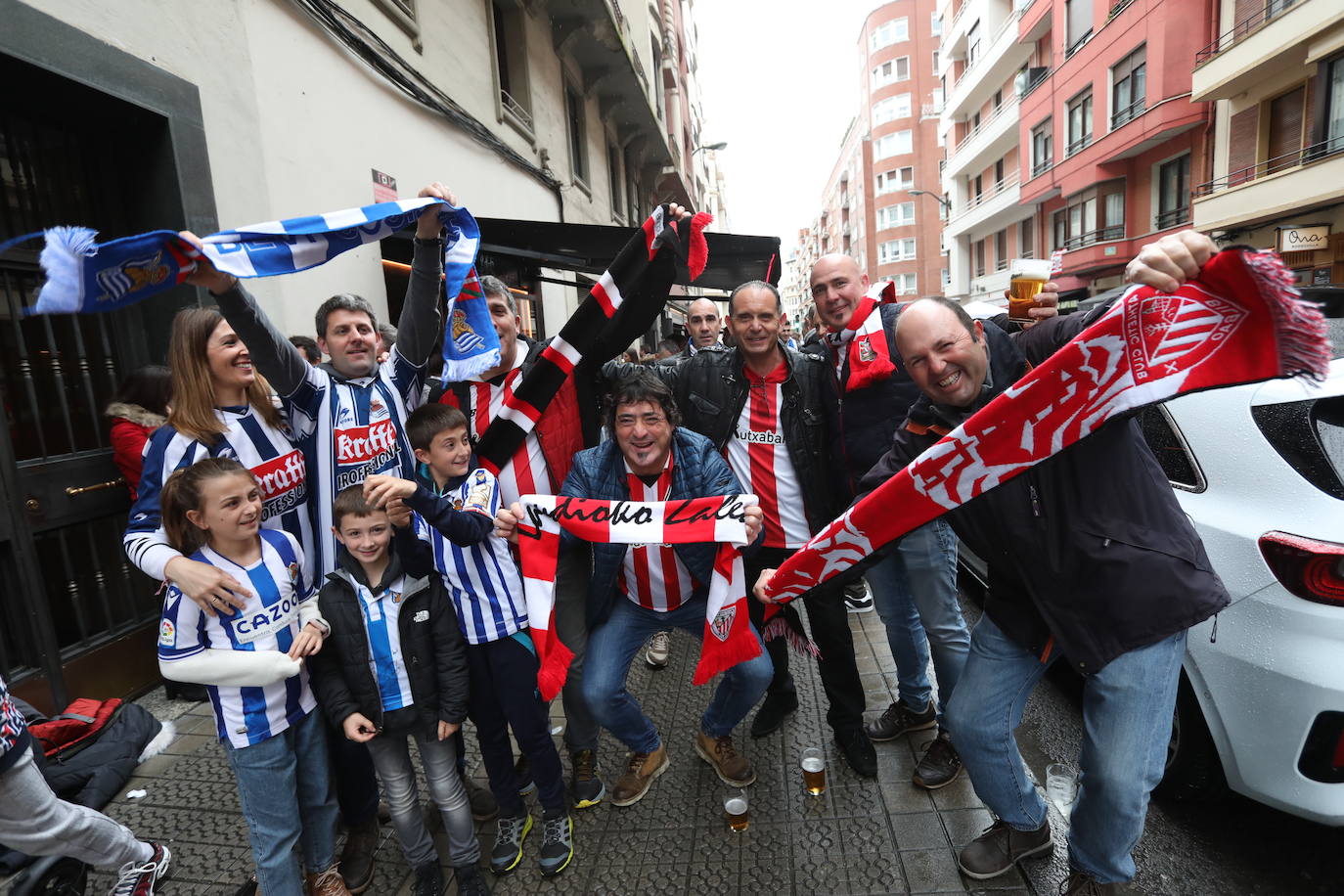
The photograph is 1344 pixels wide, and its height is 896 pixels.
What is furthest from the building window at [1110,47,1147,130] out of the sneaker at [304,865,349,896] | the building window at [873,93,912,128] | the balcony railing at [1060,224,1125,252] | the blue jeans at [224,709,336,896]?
the building window at [873,93,912,128]

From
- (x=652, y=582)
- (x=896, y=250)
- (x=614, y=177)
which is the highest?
(x=896, y=250)

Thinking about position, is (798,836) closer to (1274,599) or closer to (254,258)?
(1274,599)

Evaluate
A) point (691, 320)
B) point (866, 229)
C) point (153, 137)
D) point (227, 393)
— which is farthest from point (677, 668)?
point (866, 229)

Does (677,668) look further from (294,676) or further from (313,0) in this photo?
(313,0)

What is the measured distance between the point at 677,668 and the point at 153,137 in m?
4.63

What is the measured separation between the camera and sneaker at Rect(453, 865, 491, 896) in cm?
259

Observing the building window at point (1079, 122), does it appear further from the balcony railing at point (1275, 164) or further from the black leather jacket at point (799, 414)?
the black leather jacket at point (799, 414)

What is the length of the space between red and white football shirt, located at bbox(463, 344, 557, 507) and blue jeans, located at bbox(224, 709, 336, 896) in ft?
3.77

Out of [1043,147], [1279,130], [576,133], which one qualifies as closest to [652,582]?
[576,133]

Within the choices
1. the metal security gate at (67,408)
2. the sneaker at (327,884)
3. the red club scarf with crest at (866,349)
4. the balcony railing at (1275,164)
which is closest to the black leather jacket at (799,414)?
the red club scarf with crest at (866,349)

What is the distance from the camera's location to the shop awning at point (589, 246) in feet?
24.2

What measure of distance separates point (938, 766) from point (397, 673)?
2.40 meters

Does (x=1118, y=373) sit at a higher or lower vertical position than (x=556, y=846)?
higher

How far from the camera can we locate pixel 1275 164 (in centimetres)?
1591
